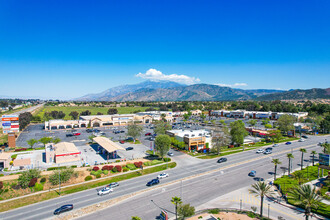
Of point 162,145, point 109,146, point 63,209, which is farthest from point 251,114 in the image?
point 63,209

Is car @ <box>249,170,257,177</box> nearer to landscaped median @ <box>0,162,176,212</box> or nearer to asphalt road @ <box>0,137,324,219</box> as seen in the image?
asphalt road @ <box>0,137,324,219</box>

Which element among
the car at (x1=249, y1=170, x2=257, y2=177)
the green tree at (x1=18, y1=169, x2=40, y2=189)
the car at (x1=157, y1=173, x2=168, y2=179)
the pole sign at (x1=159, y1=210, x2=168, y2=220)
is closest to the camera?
the pole sign at (x1=159, y1=210, x2=168, y2=220)

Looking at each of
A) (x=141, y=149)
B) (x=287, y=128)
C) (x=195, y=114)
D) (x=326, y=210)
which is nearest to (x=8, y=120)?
(x=141, y=149)

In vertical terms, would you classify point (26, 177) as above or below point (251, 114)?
below

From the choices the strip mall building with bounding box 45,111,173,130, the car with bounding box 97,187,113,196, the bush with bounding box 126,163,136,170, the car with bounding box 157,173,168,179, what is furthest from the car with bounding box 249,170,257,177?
the strip mall building with bounding box 45,111,173,130

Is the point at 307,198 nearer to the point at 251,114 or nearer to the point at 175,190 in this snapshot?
the point at 175,190

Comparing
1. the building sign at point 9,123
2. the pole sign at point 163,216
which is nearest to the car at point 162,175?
the pole sign at point 163,216
